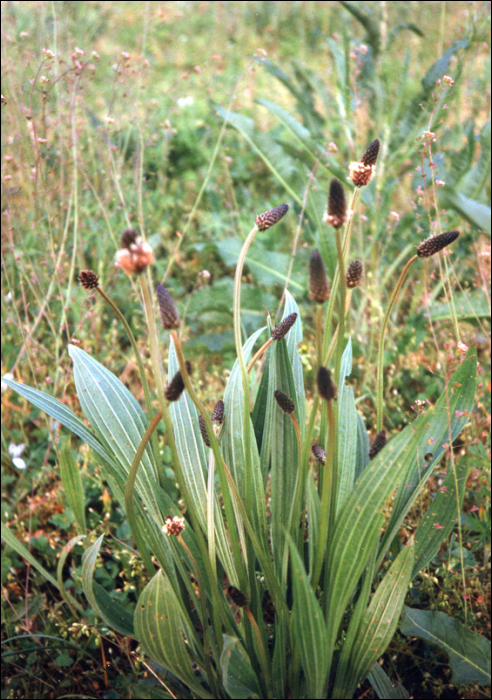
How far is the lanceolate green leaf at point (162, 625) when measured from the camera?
0.88 meters

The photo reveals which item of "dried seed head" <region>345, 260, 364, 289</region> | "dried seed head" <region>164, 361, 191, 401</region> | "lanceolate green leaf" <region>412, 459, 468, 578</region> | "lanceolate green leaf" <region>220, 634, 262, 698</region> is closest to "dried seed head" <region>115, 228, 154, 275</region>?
"dried seed head" <region>164, 361, 191, 401</region>

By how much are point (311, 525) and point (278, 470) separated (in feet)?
0.38

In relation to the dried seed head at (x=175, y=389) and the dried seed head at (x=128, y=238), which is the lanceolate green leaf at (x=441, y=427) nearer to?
the dried seed head at (x=175, y=389)

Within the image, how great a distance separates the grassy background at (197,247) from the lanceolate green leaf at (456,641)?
117 millimetres

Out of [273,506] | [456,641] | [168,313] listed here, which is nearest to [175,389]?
[168,313]

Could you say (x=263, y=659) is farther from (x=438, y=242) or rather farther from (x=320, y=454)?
(x=438, y=242)

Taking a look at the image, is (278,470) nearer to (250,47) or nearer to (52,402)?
(52,402)

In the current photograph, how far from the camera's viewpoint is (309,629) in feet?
2.66

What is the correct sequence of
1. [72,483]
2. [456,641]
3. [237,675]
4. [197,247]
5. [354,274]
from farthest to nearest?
[197,247] < [72,483] < [456,641] < [237,675] < [354,274]

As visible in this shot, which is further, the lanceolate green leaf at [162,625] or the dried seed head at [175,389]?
the lanceolate green leaf at [162,625]

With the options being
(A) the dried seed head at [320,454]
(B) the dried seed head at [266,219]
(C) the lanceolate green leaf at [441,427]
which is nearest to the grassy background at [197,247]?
(C) the lanceolate green leaf at [441,427]

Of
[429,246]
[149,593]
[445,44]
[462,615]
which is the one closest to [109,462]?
[149,593]

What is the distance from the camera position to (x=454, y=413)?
43.6 inches

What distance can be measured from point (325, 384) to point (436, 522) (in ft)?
1.74
